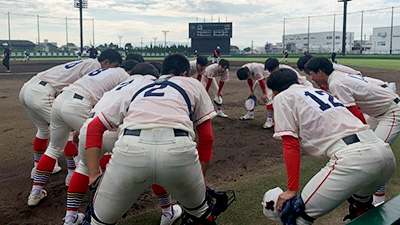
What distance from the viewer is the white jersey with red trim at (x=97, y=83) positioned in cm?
417

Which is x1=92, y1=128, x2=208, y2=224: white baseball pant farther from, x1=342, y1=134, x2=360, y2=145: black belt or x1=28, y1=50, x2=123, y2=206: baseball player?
x1=28, y1=50, x2=123, y2=206: baseball player

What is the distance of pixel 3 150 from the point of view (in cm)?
668

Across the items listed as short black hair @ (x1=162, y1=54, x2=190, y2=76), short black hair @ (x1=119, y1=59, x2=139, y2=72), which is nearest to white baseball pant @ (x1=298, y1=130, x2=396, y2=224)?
short black hair @ (x1=162, y1=54, x2=190, y2=76)

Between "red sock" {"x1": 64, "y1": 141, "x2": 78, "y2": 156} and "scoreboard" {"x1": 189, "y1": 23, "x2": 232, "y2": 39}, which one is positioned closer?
"red sock" {"x1": 64, "y1": 141, "x2": 78, "y2": 156}

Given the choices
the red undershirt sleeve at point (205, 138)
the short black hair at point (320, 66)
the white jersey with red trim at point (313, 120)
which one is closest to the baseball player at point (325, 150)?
the white jersey with red trim at point (313, 120)

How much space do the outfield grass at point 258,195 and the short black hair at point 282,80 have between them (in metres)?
1.56

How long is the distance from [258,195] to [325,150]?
199 centimetres

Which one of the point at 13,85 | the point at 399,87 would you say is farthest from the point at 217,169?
the point at 13,85

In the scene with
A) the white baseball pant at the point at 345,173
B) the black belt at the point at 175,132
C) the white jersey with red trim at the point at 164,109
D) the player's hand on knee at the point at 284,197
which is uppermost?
the white jersey with red trim at the point at 164,109

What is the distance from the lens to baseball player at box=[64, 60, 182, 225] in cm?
332

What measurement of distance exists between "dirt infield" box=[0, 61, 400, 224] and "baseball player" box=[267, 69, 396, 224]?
2.20 m

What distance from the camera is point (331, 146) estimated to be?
2.81 m

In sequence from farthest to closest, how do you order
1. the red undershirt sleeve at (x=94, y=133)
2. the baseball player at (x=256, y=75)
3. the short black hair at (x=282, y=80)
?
1. the baseball player at (x=256, y=75)
2. the short black hair at (x=282, y=80)
3. the red undershirt sleeve at (x=94, y=133)

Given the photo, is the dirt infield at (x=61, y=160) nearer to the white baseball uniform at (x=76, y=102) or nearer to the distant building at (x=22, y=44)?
the white baseball uniform at (x=76, y=102)
